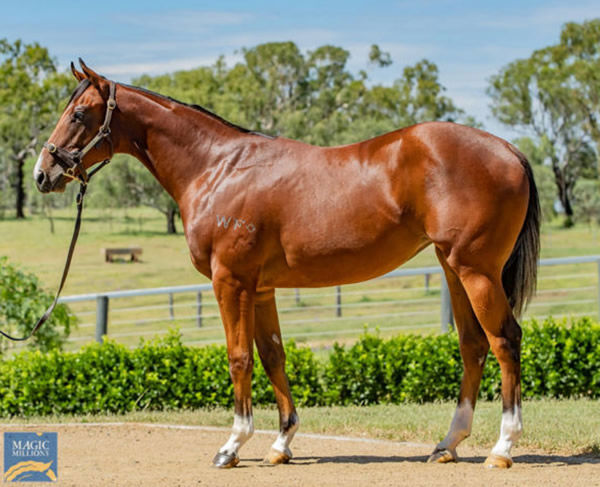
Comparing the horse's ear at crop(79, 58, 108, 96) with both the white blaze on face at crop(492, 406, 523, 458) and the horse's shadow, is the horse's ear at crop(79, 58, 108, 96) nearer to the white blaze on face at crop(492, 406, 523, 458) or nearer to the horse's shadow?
the horse's shadow

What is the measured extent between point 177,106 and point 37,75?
43061 millimetres

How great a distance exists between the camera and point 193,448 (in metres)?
6.20

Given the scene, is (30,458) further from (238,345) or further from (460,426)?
(460,426)

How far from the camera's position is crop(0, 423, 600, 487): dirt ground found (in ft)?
16.0

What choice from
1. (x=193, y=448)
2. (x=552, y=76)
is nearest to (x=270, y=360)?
(x=193, y=448)

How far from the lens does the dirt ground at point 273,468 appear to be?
4891 millimetres

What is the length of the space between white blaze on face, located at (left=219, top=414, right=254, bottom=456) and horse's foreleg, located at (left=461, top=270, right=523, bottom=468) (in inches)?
64.3

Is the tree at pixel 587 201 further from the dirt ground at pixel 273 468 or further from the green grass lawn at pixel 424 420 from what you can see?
the dirt ground at pixel 273 468

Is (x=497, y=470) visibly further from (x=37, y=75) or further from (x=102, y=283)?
(x=37, y=75)

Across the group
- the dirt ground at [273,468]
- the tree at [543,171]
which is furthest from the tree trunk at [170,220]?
the dirt ground at [273,468]

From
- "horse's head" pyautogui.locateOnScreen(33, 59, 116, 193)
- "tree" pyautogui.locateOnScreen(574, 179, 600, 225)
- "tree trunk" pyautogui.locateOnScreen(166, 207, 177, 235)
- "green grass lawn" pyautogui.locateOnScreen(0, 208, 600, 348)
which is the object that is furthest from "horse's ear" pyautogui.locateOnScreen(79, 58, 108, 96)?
"tree" pyautogui.locateOnScreen(574, 179, 600, 225)

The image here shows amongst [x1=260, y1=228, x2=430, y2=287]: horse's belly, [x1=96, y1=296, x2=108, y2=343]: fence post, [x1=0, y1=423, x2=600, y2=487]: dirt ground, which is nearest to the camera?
[x1=0, y1=423, x2=600, y2=487]: dirt ground

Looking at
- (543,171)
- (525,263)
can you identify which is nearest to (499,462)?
(525,263)

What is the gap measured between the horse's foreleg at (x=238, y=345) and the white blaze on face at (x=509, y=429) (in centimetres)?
168
